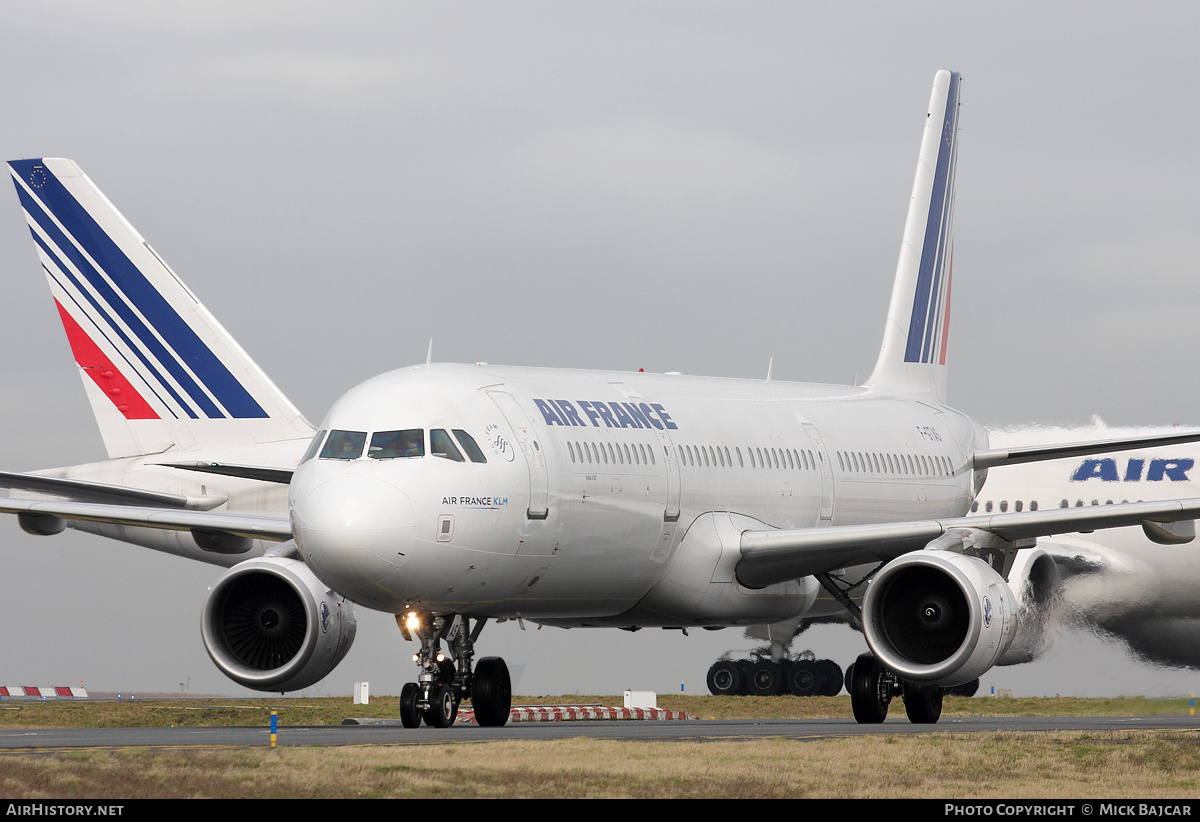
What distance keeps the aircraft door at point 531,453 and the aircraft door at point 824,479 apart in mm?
7212

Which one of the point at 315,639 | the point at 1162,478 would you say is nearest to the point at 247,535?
the point at 315,639

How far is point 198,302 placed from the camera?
32969 mm

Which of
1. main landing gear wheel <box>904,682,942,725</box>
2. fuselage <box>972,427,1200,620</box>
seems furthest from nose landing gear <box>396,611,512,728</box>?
fuselage <box>972,427,1200,620</box>

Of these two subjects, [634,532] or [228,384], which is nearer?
[634,532]

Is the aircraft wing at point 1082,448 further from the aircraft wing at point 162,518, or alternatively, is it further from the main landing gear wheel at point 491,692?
the aircraft wing at point 162,518

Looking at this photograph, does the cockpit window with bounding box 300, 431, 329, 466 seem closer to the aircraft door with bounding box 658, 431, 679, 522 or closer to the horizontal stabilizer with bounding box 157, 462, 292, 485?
the horizontal stabilizer with bounding box 157, 462, 292, 485

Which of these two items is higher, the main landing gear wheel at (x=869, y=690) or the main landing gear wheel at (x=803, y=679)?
the main landing gear wheel at (x=803, y=679)

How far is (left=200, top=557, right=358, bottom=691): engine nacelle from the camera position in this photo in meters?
22.1

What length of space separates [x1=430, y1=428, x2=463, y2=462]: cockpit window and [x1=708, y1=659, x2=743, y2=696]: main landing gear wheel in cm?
2179

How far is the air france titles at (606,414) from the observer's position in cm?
2216

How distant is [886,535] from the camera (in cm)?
2353

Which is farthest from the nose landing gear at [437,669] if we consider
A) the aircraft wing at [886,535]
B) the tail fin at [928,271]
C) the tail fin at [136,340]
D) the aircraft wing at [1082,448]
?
the tail fin at [928,271]
